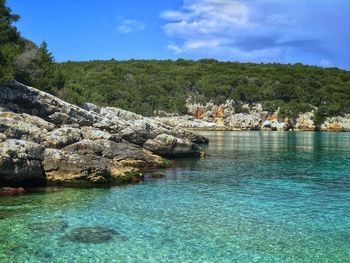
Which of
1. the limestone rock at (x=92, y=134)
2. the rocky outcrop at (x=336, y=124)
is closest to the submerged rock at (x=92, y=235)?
the limestone rock at (x=92, y=134)

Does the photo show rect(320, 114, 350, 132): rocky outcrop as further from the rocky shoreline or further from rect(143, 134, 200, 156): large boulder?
the rocky shoreline

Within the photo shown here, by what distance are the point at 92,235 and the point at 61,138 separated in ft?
52.0

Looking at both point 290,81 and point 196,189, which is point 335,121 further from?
point 196,189

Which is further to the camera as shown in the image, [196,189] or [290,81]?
[290,81]

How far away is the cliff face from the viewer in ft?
479

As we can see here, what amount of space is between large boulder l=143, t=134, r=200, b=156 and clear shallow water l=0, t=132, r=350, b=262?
1511 cm

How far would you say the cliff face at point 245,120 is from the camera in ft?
479

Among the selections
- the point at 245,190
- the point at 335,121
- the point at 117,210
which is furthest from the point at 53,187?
the point at 335,121

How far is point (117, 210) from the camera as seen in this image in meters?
20.7

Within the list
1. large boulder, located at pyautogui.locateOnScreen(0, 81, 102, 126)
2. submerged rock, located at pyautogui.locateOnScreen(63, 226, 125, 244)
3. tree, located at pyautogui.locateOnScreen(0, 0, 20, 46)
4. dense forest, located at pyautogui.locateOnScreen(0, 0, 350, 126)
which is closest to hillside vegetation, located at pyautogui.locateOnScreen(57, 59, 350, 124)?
dense forest, located at pyautogui.locateOnScreen(0, 0, 350, 126)

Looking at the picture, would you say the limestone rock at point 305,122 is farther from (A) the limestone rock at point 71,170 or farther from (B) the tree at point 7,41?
(A) the limestone rock at point 71,170

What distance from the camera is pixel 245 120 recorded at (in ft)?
515

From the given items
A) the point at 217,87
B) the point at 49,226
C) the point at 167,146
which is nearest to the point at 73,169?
the point at 49,226

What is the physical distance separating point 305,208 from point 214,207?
4675mm
